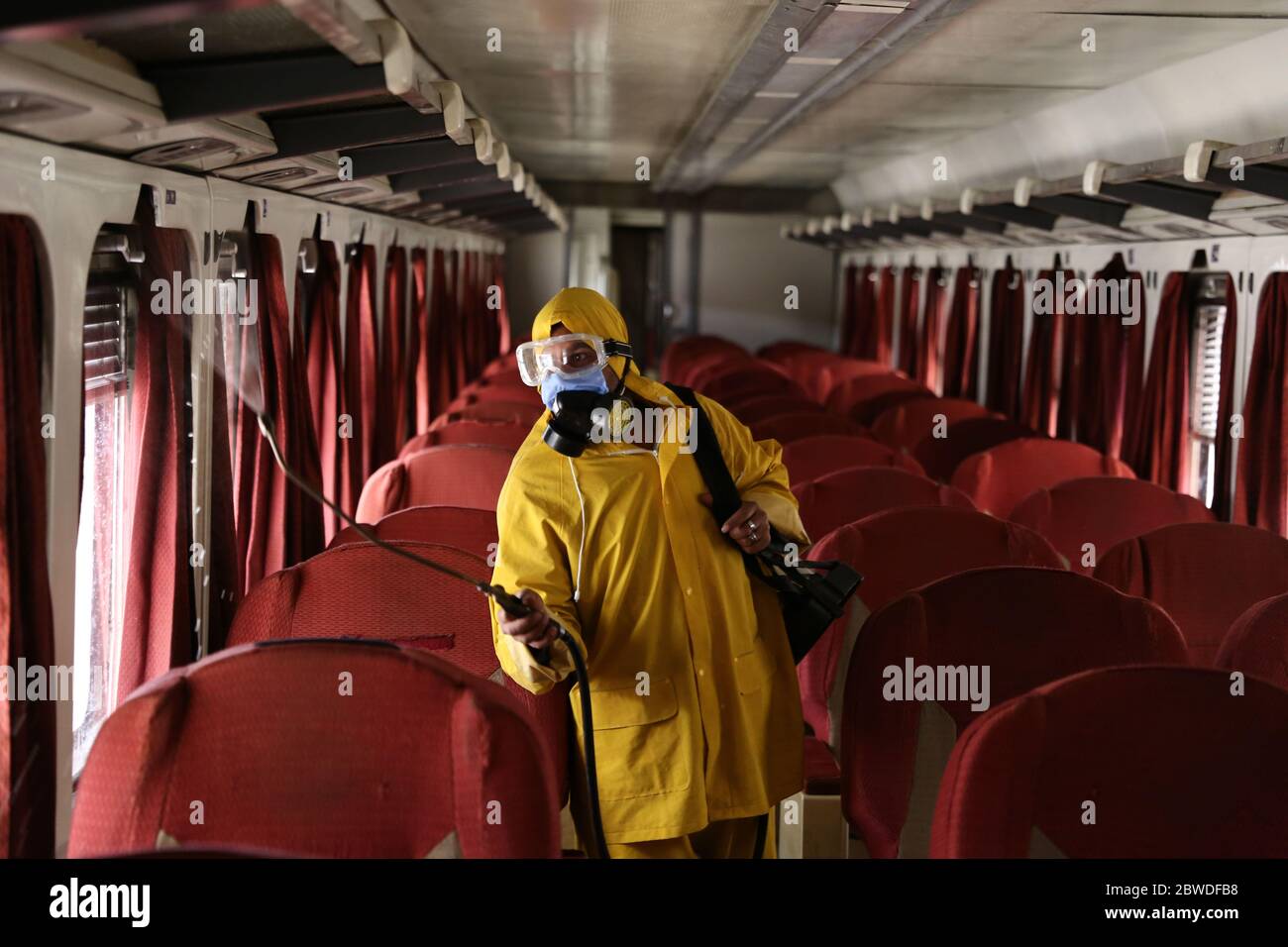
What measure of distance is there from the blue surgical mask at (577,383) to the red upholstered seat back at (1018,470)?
3888mm

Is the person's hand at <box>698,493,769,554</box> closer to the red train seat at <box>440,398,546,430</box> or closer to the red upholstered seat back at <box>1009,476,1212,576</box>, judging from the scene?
the red upholstered seat back at <box>1009,476,1212,576</box>

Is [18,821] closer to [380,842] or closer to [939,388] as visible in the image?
[380,842]

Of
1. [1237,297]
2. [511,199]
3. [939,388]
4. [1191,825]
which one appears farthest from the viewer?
[939,388]

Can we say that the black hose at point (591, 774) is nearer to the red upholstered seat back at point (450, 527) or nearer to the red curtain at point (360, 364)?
the red upholstered seat back at point (450, 527)

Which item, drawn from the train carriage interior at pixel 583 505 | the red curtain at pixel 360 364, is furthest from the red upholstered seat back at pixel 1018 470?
the red curtain at pixel 360 364

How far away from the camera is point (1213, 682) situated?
238 cm

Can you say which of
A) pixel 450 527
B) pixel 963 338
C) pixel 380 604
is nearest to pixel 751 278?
pixel 963 338

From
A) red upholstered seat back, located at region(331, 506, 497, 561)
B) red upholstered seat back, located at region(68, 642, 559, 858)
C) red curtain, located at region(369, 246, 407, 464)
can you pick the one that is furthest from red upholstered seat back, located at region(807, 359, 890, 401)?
red upholstered seat back, located at region(68, 642, 559, 858)

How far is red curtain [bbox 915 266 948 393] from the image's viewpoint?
15.2m

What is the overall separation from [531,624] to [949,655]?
1125 millimetres

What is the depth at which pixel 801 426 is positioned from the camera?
725 centimetres

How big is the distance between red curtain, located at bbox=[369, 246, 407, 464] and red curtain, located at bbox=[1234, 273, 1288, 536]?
5.17 m
